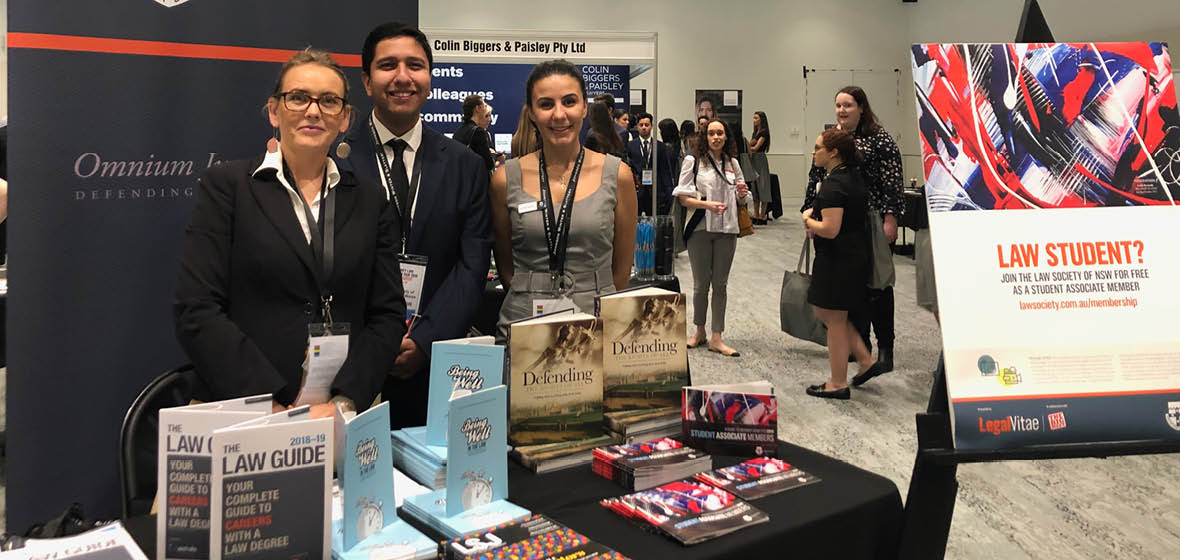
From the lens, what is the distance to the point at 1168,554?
2709mm

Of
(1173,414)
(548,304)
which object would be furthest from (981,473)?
(548,304)

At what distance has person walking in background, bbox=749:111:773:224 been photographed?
13141 mm

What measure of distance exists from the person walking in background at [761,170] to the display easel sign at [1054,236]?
37.4ft

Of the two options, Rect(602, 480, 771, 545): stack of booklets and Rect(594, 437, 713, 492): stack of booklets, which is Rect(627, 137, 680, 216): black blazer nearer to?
Rect(594, 437, 713, 492): stack of booklets

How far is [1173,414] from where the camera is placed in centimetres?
165

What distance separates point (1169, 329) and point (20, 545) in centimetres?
203

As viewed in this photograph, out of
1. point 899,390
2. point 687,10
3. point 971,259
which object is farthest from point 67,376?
point 687,10

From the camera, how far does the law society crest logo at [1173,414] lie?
164 cm

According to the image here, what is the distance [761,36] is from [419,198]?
1380 centimetres

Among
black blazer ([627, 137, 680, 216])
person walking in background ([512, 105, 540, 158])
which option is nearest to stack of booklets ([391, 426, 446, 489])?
person walking in background ([512, 105, 540, 158])

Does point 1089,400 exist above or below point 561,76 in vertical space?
below

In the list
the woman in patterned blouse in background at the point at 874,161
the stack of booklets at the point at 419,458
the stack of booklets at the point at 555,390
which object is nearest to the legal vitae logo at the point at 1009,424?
the stack of booklets at the point at 555,390

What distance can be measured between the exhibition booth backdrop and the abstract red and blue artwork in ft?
6.16

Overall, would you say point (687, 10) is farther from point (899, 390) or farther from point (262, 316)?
point (262, 316)
